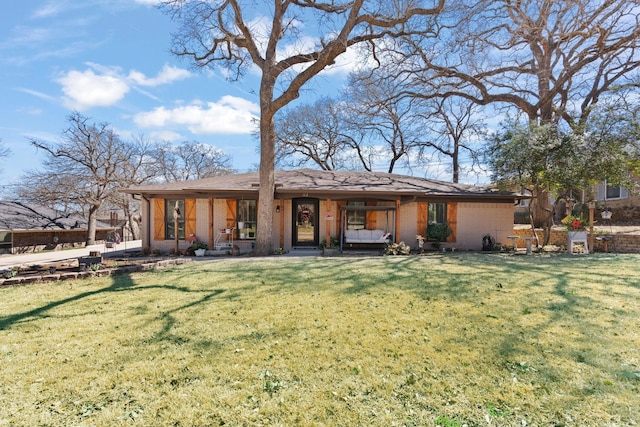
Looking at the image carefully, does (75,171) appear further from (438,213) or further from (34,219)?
(438,213)

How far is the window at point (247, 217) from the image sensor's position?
12305mm

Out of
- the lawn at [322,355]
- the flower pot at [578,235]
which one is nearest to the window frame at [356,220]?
the lawn at [322,355]

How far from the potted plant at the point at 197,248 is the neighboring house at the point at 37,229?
11676 mm

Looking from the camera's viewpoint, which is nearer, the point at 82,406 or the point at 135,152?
the point at 82,406

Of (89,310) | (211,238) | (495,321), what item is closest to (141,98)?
(211,238)

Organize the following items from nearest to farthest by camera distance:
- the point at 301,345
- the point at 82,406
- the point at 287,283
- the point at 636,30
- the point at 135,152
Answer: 1. the point at 82,406
2. the point at 301,345
3. the point at 287,283
4. the point at 636,30
5. the point at 135,152

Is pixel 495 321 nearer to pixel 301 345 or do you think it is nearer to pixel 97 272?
pixel 301 345

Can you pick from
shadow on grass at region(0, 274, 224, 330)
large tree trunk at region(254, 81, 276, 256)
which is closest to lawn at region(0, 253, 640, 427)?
shadow on grass at region(0, 274, 224, 330)

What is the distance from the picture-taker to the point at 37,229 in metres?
17.0

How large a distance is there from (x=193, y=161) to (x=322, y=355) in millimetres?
31584

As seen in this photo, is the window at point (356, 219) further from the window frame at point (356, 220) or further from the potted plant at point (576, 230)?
the potted plant at point (576, 230)

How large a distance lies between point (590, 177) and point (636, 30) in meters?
6.44

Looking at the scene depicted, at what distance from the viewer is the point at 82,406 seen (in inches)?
91.4

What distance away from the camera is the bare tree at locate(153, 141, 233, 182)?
96.2ft
